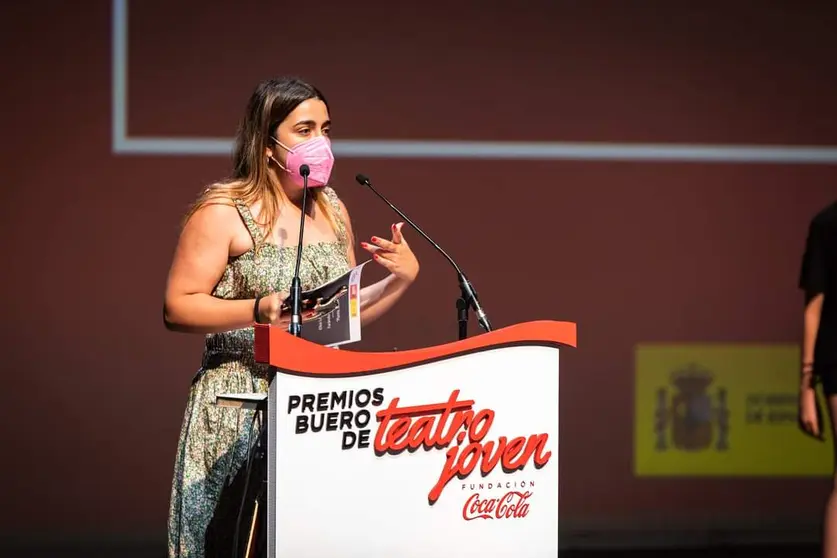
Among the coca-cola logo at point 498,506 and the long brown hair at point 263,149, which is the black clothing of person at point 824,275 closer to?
the coca-cola logo at point 498,506

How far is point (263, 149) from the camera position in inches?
98.0

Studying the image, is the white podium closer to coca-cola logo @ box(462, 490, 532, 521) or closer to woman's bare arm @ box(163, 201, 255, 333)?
coca-cola logo @ box(462, 490, 532, 521)

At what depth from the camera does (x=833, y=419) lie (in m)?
3.10

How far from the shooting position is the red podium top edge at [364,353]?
190 centimetres

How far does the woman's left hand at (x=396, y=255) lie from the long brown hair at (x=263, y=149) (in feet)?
1.00

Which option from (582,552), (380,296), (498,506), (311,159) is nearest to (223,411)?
(380,296)

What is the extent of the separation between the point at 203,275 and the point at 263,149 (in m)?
0.33

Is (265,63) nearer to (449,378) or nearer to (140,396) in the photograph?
(140,396)

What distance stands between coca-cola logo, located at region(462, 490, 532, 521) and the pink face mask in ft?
2.70

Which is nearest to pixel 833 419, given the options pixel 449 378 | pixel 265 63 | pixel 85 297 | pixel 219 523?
pixel 449 378

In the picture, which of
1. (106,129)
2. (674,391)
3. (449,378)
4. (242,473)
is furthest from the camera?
(674,391)

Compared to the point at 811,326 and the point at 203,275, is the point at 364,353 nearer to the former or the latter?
the point at 203,275

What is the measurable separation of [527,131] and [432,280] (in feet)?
2.26

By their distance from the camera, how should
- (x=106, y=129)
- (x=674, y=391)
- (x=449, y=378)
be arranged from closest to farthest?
(x=449, y=378)
(x=106, y=129)
(x=674, y=391)
